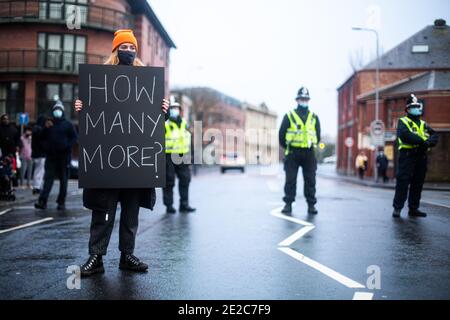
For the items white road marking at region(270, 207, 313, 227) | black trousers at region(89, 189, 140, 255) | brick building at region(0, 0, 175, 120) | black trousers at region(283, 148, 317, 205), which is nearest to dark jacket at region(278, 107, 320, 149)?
black trousers at region(283, 148, 317, 205)

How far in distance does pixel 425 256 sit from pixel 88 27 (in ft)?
106

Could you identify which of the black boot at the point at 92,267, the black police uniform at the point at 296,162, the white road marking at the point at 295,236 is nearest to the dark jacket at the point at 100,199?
the black boot at the point at 92,267

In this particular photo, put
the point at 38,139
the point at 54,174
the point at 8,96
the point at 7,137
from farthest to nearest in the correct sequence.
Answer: the point at 8,96
the point at 7,137
the point at 38,139
the point at 54,174

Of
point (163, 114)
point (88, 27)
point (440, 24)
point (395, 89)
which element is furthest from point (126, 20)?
point (163, 114)

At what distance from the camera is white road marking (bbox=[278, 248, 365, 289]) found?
3.77 metres

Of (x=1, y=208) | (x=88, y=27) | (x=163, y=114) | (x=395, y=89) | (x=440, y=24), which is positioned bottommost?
(x=1, y=208)

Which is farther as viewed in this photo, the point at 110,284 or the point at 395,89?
the point at 395,89

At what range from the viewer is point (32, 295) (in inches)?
138

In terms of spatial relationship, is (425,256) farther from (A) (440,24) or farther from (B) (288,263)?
(A) (440,24)

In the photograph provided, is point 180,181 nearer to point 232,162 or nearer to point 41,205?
point 41,205

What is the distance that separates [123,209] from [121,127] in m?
0.80

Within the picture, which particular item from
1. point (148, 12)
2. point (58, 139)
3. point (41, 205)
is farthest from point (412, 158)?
point (148, 12)

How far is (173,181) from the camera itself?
30.7 ft

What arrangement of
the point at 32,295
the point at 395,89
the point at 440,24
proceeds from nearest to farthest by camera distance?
the point at 32,295 < the point at 440,24 < the point at 395,89
